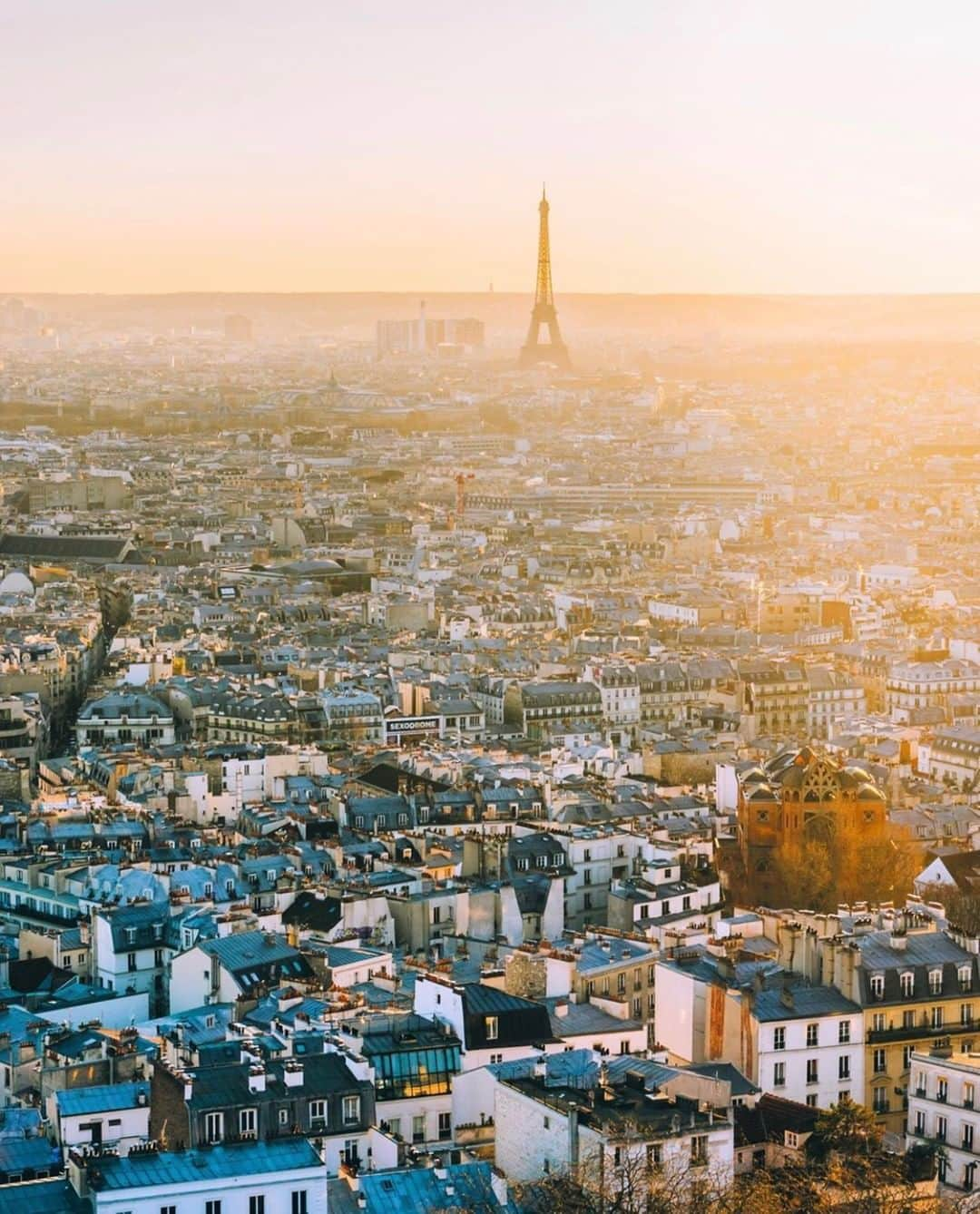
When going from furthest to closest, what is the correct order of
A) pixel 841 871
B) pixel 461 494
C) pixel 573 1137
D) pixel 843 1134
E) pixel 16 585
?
pixel 461 494, pixel 16 585, pixel 841 871, pixel 843 1134, pixel 573 1137

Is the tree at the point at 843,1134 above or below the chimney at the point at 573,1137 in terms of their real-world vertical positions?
below

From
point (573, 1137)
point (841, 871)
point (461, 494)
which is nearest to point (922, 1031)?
point (573, 1137)

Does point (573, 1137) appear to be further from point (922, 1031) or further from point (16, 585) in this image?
point (16, 585)

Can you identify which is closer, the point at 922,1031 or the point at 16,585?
the point at 922,1031

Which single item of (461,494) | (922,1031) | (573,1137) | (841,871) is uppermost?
(573,1137)

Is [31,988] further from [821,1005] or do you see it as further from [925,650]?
[925,650]

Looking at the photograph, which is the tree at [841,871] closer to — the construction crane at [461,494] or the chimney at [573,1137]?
the chimney at [573,1137]

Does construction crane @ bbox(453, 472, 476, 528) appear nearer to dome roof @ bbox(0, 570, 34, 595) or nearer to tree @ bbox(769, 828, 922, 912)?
dome roof @ bbox(0, 570, 34, 595)

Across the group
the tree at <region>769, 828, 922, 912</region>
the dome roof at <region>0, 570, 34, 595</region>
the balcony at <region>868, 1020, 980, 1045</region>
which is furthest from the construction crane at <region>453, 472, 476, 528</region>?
the balcony at <region>868, 1020, 980, 1045</region>

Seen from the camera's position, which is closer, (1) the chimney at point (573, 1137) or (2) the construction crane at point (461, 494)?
(1) the chimney at point (573, 1137)

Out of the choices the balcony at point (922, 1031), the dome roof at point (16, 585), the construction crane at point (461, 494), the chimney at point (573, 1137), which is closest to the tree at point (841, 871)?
the balcony at point (922, 1031)
